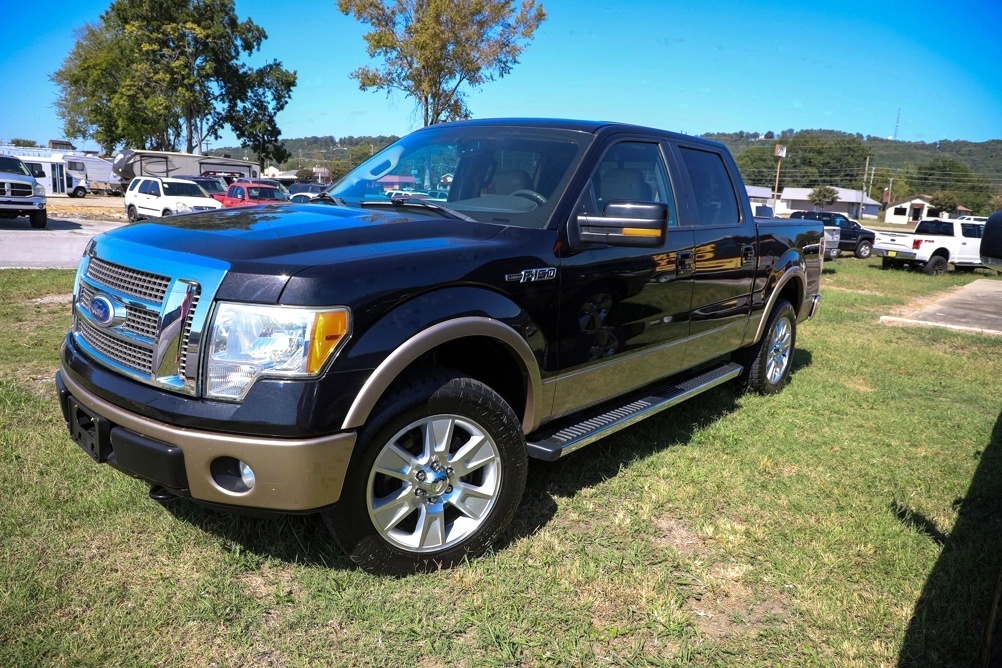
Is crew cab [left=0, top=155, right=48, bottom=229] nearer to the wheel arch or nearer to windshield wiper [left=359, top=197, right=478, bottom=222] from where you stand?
windshield wiper [left=359, top=197, right=478, bottom=222]

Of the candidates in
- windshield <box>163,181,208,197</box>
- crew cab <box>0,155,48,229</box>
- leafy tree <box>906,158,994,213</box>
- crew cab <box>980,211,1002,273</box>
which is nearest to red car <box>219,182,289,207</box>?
windshield <box>163,181,208,197</box>

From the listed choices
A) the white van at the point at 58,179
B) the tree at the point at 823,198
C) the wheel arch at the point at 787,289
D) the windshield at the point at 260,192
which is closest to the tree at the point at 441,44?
the windshield at the point at 260,192

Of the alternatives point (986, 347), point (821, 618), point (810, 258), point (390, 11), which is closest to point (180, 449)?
point (821, 618)

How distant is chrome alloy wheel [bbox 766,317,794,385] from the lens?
580cm

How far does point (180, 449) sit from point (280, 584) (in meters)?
0.77

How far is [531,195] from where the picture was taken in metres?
3.48

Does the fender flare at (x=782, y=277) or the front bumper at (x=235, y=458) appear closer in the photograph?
the front bumper at (x=235, y=458)

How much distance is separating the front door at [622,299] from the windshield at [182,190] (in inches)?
811

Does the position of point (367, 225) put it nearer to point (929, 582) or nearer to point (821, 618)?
point (821, 618)

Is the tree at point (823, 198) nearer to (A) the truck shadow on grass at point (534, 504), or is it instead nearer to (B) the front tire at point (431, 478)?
(A) the truck shadow on grass at point (534, 504)

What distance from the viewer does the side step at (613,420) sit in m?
3.21

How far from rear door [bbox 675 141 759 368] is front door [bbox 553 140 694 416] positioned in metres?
0.18

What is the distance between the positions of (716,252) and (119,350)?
3386 mm

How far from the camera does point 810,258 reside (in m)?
6.17
